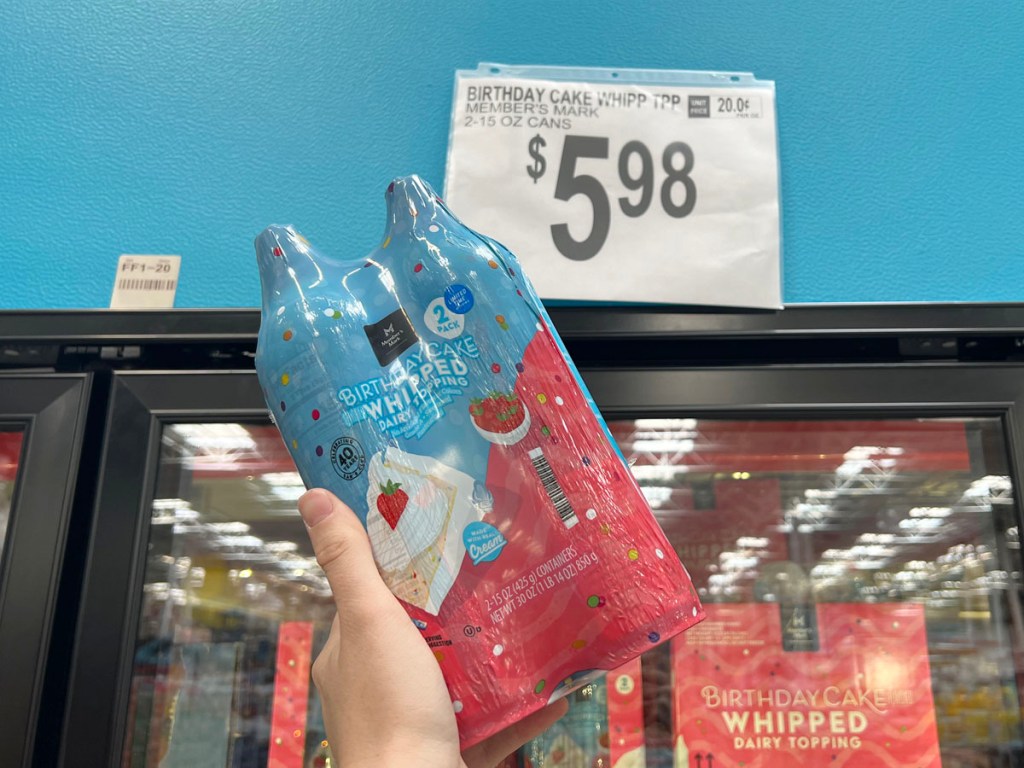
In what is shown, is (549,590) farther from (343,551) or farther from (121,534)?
(121,534)

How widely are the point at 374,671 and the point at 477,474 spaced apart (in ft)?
0.60

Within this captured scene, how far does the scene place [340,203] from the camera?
4.07 ft

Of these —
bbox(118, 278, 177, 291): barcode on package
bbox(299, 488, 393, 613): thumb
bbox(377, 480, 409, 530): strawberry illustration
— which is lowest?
bbox(299, 488, 393, 613): thumb

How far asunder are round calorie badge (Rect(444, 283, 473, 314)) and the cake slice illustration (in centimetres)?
14

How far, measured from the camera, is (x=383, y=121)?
128cm

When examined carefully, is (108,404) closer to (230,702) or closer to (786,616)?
(230,702)

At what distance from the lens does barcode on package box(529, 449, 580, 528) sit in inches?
26.6

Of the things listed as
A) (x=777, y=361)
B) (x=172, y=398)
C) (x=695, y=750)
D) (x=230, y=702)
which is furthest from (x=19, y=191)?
(x=695, y=750)

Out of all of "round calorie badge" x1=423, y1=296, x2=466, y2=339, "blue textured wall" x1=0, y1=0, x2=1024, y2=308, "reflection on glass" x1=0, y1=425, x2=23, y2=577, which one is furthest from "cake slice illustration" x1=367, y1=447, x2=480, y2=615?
"reflection on glass" x1=0, y1=425, x2=23, y2=577

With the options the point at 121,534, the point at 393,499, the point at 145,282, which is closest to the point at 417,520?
the point at 393,499

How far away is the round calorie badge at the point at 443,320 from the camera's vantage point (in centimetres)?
72

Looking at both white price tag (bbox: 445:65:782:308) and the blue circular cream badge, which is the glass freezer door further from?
the blue circular cream badge

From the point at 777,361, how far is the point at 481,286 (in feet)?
2.01

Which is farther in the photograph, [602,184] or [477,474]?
[602,184]
